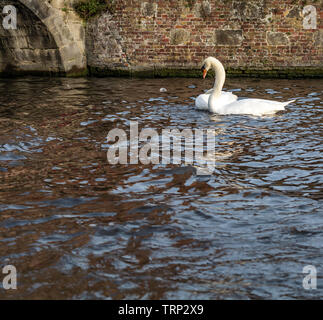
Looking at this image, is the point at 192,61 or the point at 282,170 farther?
the point at 192,61

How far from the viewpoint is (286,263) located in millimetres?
3076

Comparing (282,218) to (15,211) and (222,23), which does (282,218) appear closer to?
(15,211)

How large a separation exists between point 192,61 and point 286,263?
9.47 meters

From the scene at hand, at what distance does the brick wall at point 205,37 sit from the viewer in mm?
11508

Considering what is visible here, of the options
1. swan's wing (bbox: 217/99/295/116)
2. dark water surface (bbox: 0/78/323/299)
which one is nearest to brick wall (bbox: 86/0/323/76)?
swan's wing (bbox: 217/99/295/116)

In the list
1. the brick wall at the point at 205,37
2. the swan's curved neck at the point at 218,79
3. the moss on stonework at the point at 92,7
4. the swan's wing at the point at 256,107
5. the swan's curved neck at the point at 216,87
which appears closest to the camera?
the swan's wing at the point at 256,107

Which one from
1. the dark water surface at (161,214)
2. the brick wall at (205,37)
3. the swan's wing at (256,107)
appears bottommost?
the dark water surface at (161,214)

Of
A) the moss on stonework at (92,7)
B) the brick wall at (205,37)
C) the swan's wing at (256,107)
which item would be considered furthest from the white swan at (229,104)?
the moss on stonework at (92,7)

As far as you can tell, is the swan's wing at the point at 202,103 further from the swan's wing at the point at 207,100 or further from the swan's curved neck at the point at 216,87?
the swan's curved neck at the point at 216,87

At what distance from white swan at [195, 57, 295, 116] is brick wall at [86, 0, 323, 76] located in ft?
11.6

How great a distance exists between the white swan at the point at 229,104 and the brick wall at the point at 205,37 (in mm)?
3538

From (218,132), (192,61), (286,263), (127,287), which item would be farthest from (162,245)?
(192,61)

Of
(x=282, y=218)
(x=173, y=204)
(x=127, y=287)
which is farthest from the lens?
(x=173, y=204)

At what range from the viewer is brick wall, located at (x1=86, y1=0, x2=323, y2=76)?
1151cm
